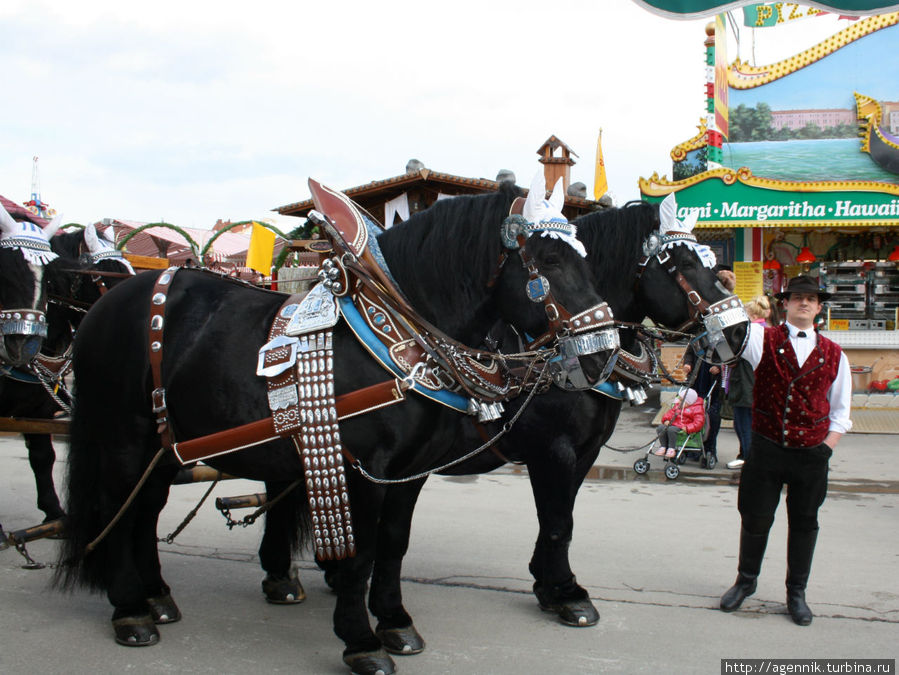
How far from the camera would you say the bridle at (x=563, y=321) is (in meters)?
2.95

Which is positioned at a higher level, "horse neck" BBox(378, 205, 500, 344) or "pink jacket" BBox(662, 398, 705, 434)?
"horse neck" BBox(378, 205, 500, 344)

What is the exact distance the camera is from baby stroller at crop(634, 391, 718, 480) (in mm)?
7238

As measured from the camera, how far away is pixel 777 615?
3.89 m

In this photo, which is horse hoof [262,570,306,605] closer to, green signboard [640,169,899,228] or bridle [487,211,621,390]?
bridle [487,211,621,390]

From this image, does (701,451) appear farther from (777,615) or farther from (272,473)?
(272,473)

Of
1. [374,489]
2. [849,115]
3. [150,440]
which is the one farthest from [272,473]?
[849,115]

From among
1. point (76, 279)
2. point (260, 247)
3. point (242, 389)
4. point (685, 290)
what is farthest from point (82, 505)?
point (260, 247)

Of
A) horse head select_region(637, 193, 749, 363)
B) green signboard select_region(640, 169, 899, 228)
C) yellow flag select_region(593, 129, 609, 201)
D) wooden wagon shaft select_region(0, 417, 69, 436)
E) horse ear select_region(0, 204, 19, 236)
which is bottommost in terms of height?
wooden wagon shaft select_region(0, 417, 69, 436)

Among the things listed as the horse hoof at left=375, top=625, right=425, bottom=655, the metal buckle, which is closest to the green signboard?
the horse hoof at left=375, top=625, right=425, bottom=655

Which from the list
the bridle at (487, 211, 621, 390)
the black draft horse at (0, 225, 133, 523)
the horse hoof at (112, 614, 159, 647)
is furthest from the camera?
the black draft horse at (0, 225, 133, 523)

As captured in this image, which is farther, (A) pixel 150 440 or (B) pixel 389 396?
(A) pixel 150 440

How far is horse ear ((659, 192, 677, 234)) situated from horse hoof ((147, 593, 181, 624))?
315cm

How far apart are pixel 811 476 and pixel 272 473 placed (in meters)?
2.58

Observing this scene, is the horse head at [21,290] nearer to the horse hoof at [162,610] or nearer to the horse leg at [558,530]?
the horse hoof at [162,610]
